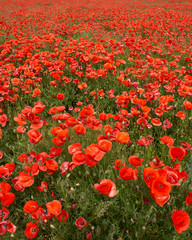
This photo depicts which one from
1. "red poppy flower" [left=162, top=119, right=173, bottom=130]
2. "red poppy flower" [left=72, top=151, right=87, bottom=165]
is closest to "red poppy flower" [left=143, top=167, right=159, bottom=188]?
"red poppy flower" [left=72, top=151, right=87, bottom=165]

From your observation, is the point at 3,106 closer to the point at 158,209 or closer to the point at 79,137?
the point at 79,137

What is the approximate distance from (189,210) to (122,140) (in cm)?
65

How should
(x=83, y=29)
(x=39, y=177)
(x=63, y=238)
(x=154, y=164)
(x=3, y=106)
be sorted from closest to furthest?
(x=63, y=238) < (x=154, y=164) < (x=39, y=177) < (x=3, y=106) < (x=83, y=29)

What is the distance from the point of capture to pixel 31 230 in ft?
3.83

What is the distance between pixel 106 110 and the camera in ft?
9.13

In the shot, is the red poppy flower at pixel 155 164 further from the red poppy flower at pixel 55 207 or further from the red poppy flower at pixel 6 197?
the red poppy flower at pixel 6 197

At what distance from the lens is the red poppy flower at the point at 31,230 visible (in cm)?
114

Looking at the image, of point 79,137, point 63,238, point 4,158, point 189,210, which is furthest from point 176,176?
point 4,158

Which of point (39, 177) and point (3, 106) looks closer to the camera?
point (39, 177)

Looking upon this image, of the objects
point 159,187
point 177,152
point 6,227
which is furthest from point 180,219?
point 6,227

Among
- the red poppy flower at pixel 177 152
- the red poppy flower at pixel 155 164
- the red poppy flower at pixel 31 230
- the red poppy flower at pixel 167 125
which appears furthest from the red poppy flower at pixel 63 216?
the red poppy flower at pixel 167 125

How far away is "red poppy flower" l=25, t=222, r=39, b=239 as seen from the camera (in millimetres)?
1139

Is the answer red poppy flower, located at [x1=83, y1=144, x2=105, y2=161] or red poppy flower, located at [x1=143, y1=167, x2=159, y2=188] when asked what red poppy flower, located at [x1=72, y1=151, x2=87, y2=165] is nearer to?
red poppy flower, located at [x1=83, y1=144, x2=105, y2=161]

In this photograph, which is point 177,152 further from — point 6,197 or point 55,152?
point 6,197
